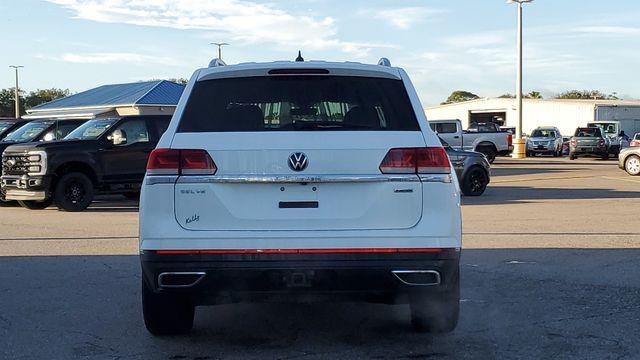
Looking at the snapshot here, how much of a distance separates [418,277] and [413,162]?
0.72 m

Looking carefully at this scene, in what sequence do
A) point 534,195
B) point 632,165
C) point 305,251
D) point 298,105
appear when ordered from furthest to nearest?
point 632,165
point 534,195
point 298,105
point 305,251

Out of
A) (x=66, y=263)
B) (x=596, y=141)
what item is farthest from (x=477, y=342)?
(x=596, y=141)

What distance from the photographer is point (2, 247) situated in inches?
425

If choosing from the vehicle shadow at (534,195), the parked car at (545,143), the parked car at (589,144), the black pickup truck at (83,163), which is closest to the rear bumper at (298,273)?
the black pickup truck at (83,163)

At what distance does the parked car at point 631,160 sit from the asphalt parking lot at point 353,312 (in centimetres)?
1655

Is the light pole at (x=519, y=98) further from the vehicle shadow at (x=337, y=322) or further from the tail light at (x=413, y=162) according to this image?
the tail light at (x=413, y=162)

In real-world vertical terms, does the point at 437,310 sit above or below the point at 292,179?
below

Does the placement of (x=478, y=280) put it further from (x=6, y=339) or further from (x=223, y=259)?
(x=6, y=339)

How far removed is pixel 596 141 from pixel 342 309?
37116 mm

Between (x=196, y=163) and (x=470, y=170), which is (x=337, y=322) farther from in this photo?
(x=470, y=170)

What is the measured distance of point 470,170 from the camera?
722 inches

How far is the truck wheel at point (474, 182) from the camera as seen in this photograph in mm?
18375

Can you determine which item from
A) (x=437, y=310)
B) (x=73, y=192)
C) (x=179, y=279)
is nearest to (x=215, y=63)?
(x=179, y=279)

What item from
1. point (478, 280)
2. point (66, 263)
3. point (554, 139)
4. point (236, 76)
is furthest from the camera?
point (554, 139)
